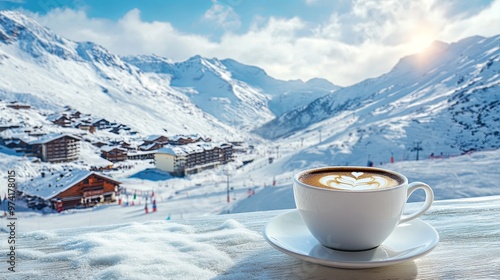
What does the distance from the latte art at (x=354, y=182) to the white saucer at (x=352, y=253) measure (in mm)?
58

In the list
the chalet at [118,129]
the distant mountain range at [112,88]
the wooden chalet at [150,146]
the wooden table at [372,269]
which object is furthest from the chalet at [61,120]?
the wooden table at [372,269]

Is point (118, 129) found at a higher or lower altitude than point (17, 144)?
A: higher

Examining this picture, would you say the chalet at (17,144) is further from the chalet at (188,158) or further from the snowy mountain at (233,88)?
the snowy mountain at (233,88)

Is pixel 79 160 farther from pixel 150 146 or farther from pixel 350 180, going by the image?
pixel 350 180

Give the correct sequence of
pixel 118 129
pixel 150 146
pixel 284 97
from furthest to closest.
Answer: pixel 284 97
pixel 118 129
pixel 150 146

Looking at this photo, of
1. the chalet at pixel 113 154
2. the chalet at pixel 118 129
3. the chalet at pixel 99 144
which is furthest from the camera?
the chalet at pixel 118 129

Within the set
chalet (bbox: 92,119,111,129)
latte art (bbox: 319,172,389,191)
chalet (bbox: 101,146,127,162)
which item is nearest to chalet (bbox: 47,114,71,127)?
chalet (bbox: 92,119,111,129)

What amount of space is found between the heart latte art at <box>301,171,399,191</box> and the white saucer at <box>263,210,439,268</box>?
58 millimetres

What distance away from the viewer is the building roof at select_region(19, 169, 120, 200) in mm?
8125

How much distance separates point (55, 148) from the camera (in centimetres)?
1150

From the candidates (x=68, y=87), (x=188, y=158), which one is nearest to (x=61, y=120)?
(x=188, y=158)

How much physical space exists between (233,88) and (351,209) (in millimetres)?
97680

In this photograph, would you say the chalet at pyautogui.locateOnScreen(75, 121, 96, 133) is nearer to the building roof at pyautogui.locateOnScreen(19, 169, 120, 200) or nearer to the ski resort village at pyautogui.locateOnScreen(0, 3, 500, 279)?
the ski resort village at pyautogui.locateOnScreen(0, 3, 500, 279)

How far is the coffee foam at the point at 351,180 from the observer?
1.10 feet
